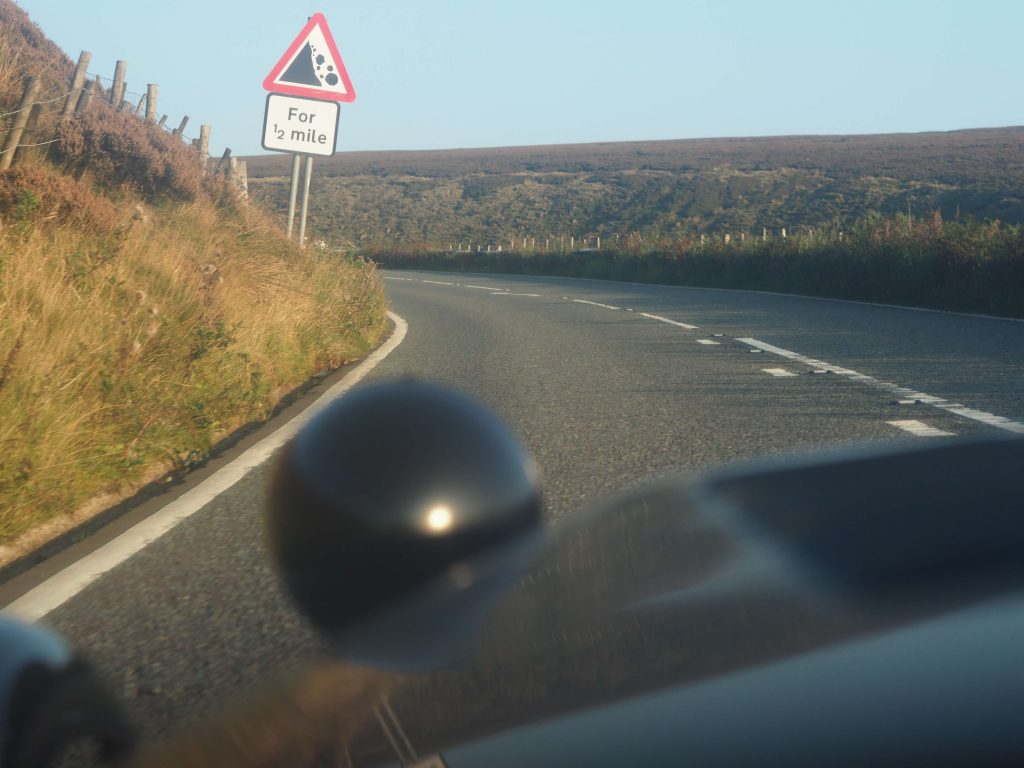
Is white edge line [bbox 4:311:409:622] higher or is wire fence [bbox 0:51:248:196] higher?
wire fence [bbox 0:51:248:196]

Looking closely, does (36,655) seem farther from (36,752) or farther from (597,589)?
(597,589)

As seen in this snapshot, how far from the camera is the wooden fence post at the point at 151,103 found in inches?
783

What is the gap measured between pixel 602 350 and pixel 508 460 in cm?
983

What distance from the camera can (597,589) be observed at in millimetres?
1532

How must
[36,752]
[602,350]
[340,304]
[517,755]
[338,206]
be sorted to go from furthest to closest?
[338,206]
[340,304]
[602,350]
[36,752]
[517,755]

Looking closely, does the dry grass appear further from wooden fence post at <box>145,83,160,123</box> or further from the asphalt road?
wooden fence post at <box>145,83,160,123</box>

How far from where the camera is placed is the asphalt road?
3.37 metres

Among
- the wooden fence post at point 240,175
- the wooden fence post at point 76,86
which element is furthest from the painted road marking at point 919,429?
the wooden fence post at point 240,175

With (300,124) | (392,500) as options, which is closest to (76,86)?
(300,124)

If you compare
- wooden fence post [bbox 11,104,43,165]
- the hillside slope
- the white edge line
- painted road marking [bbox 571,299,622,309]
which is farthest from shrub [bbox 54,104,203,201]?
the white edge line

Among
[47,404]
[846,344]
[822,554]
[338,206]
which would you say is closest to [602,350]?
[846,344]

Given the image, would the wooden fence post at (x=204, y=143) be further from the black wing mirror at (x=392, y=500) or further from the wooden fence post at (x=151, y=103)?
the black wing mirror at (x=392, y=500)

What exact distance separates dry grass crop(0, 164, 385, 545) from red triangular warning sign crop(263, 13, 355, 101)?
2338 mm

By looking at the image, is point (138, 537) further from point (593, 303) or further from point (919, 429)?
point (593, 303)
